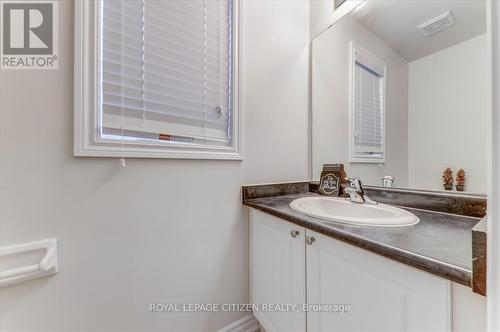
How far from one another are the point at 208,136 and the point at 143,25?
564 mm

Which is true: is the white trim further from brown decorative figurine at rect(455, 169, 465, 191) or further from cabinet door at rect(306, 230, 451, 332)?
brown decorative figurine at rect(455, 169, 465, 191)

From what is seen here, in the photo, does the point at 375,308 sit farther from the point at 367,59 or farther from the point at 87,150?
the point at 367,59

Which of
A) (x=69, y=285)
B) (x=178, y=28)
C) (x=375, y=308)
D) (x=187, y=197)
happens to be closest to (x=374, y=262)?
(x=375, y=308)

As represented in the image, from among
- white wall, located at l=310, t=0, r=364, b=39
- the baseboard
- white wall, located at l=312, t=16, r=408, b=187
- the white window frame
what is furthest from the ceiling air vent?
the baseboard

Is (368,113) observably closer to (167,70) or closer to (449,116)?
(449,116)

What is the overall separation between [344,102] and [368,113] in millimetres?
176

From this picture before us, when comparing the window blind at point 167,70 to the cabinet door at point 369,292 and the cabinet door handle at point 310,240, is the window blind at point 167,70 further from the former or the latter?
the cabinet door at point 369,292

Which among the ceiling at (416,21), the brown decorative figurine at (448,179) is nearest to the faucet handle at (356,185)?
the brown decorative figurine at (448,179)

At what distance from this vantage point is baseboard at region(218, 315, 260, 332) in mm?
1174

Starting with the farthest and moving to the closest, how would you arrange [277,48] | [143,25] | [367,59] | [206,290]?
1. [277,48]
2. [367,59]
3. [206,290]
4. [143,25]

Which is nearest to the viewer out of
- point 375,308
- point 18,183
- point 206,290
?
point 375,308

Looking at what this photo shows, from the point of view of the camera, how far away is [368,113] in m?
1.23

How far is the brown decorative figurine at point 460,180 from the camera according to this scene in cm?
85

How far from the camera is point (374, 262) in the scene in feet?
1.99
